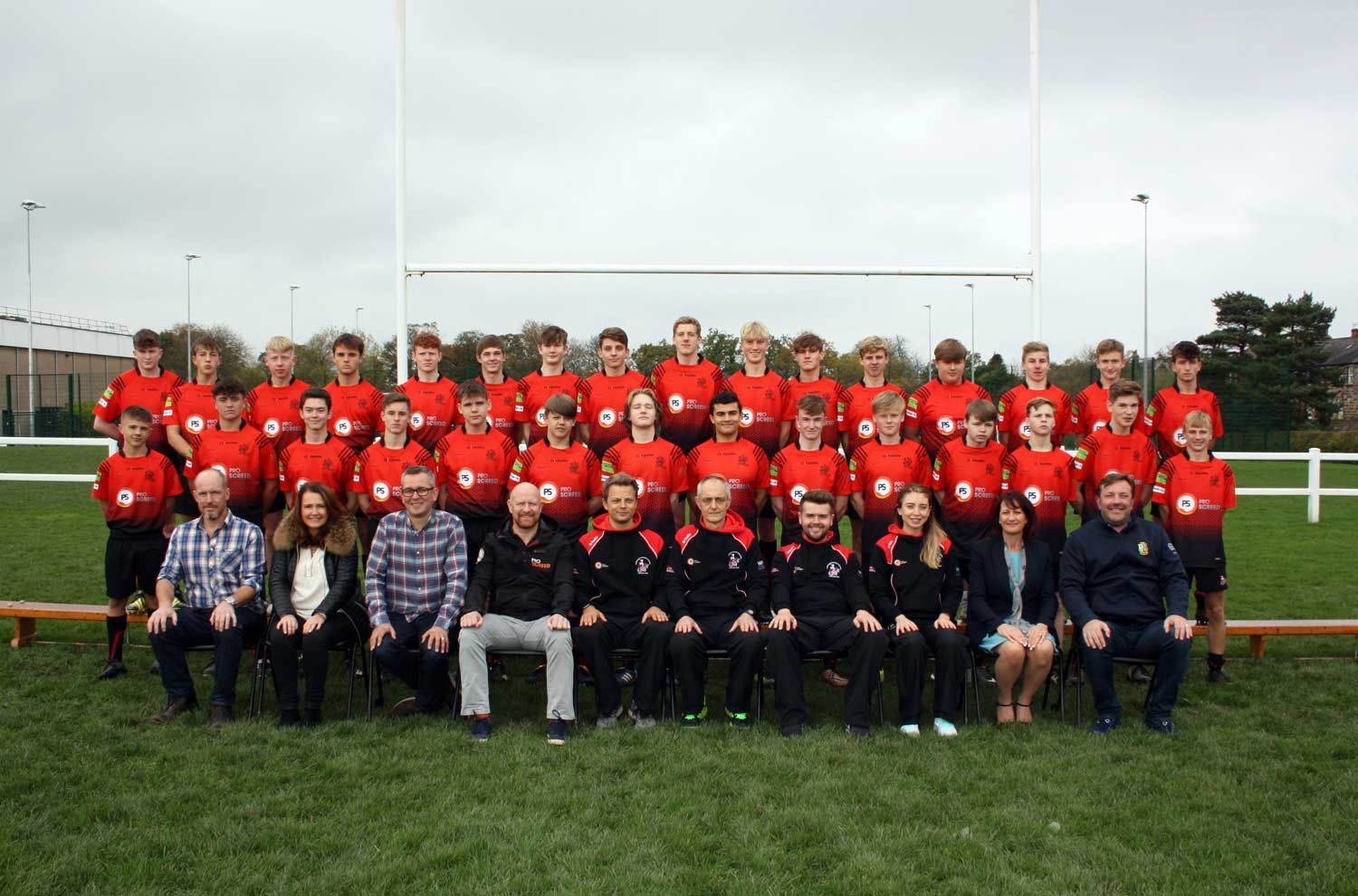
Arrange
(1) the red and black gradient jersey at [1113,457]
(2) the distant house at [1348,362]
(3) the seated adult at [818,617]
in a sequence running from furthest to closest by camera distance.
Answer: (2) the distant house at [1348,362] < (1) the red and black gradient jersey at [1113,457] < (3) the seated adult at [818,617]

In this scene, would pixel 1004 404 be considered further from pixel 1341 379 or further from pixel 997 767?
pixel 1341 379

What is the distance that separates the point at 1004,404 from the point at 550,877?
467 centimetres

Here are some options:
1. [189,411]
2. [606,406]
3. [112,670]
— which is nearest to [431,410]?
[606,406]

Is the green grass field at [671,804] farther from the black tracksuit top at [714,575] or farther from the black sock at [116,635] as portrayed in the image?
the black tracksuit top at [714,575]

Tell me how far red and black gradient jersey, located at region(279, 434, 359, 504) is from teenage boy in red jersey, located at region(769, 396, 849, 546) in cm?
271

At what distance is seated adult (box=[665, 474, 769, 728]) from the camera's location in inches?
204

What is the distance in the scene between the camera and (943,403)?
645 cm

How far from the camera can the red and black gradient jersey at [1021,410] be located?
21.7ft

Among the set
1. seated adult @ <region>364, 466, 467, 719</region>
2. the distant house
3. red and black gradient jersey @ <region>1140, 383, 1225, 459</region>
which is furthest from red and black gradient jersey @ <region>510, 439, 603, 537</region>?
the distant house

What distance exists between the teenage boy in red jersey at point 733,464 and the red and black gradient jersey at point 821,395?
0.53 metres

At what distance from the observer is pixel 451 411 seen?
6.68 m

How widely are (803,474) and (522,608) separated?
1910 millimetres

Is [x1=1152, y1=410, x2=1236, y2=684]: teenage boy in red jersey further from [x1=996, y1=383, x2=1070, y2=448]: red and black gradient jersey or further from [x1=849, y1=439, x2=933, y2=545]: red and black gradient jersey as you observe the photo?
[x1=849, y1=439, x2=933, y2=545]: red and black gradient jersey

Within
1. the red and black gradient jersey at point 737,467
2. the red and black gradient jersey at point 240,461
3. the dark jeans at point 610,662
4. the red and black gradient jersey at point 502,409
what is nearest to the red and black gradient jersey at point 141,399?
the red and black gradient jersey at point 240,461
